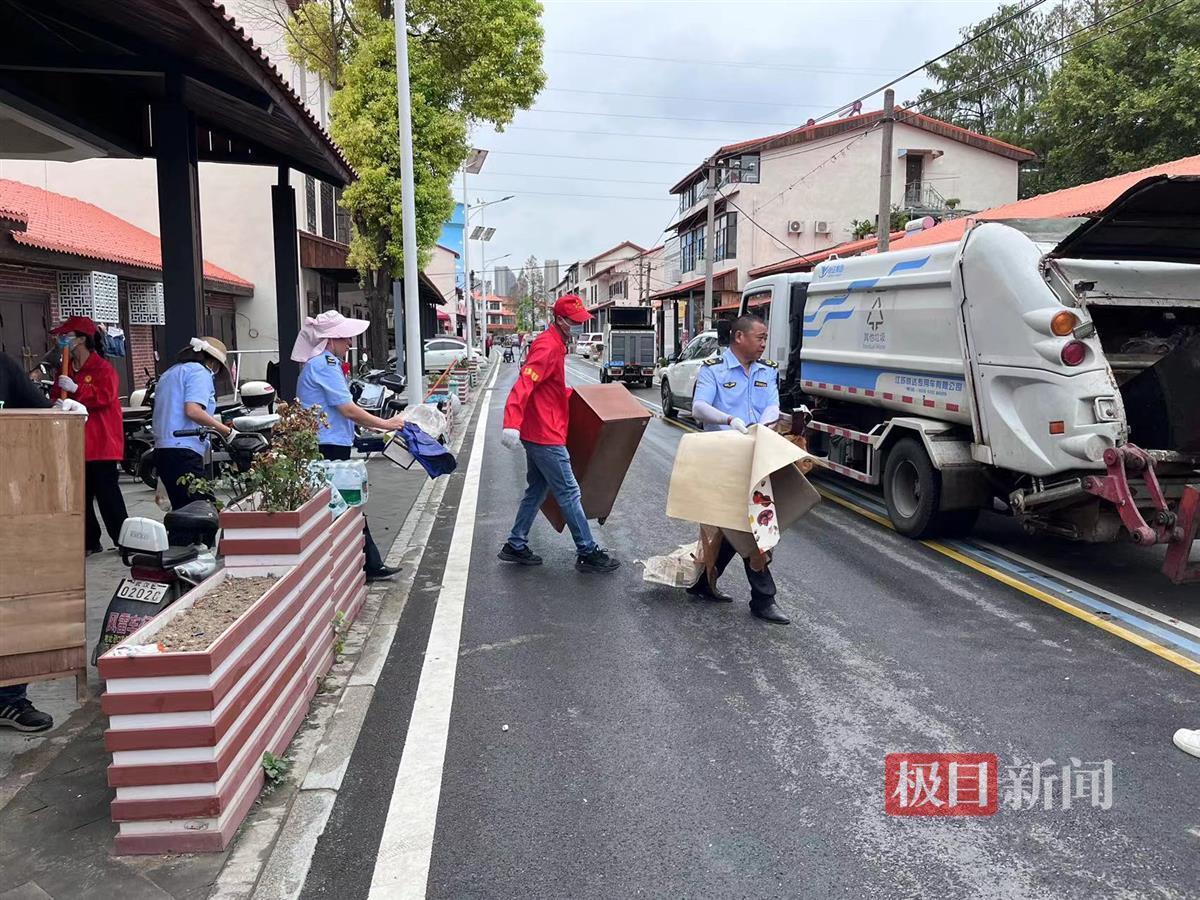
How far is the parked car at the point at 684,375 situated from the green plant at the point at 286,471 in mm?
13306

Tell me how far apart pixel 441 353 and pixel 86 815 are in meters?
33.6

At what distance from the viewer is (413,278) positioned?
45.4 ft

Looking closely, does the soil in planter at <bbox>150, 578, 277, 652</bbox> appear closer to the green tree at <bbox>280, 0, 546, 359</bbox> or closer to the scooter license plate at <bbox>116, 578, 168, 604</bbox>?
the scooter license plate at <bbox>116, 578, 168, 604</bbox>

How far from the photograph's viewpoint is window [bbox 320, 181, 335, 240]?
26406mm

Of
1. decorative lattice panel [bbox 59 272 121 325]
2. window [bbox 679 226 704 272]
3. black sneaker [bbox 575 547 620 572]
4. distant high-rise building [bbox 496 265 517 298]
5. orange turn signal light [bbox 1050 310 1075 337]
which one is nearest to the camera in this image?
orange turn signal light [bbox 1050 310 1075 337]

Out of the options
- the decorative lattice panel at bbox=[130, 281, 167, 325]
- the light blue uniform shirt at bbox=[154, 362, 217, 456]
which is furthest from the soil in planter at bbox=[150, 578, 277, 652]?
the decorative lattice panel at bbox=[130, 281, 167, 325]

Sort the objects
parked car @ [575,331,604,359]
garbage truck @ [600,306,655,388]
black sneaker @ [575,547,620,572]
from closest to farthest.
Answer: black sneaker @ [575,547,620,572] → garbage truck @ [600,306,655,388] → parked car @ [575,331,604,359]

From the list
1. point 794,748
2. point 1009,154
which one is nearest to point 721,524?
point 794,748

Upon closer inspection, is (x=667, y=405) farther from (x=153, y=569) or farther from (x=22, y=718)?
(x=22, y=718)

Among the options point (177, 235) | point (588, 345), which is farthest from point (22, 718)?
point (588, 345)

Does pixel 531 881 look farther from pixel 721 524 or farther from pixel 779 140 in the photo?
pixel 779 140

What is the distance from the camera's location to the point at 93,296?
37.0 ft

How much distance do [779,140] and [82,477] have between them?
36.8 metres

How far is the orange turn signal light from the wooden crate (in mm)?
5641
